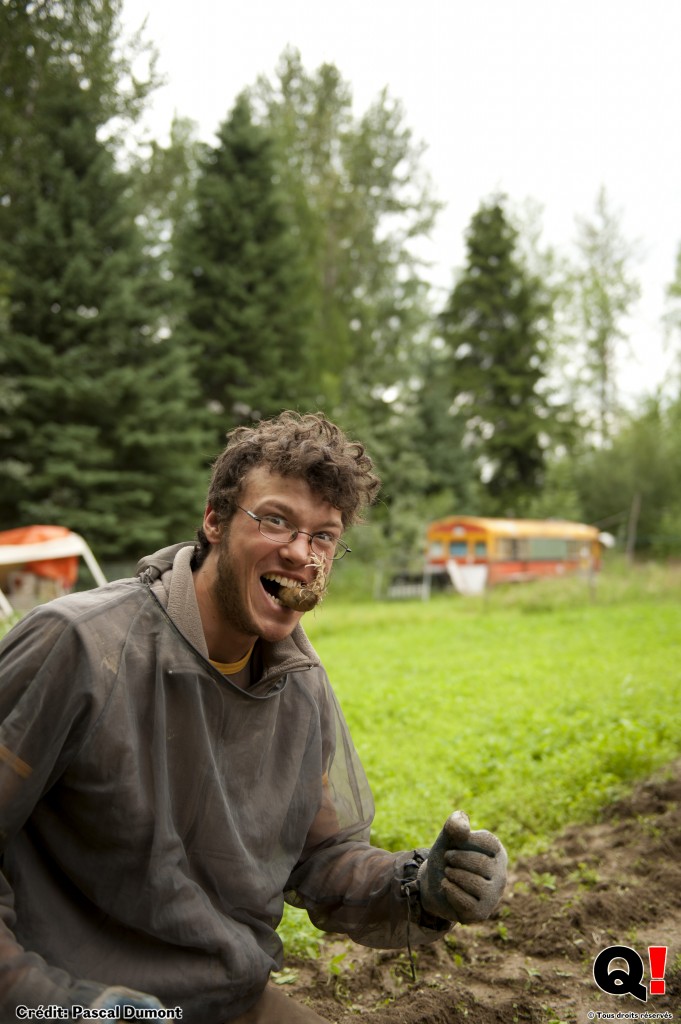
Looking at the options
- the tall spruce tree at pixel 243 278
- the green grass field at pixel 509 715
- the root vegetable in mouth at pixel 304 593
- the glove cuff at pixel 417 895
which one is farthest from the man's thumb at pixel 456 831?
the tall spruce tree at pixel 243 278

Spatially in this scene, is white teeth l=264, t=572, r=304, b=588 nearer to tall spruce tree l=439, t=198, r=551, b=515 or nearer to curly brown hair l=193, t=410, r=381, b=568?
curly brown hair l=193, t=410, r=381, b=568

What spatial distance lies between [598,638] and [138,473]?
11453 mm

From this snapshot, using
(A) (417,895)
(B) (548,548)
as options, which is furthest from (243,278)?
(A) (417,895)

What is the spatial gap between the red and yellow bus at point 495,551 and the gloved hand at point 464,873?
68.5 feet

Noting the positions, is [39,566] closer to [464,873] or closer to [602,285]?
[464,873]

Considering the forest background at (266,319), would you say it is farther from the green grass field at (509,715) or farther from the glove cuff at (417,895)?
the glove cuff at (417,895)

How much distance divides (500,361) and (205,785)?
36.0 meters

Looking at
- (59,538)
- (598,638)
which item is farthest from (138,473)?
(598,638)

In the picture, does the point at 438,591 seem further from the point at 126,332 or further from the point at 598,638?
the point at 598,638

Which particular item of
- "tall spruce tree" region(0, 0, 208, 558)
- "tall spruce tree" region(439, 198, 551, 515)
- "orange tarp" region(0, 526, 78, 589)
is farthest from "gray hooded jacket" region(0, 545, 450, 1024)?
"tall spruce tree" region(439, 198, 551, 515)

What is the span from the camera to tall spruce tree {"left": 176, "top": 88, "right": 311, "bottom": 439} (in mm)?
23297

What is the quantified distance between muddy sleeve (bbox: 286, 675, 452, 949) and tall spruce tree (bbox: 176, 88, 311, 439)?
2090 centimetres

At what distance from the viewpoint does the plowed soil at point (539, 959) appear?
2.89m

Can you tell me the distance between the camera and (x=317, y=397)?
24641 mm
